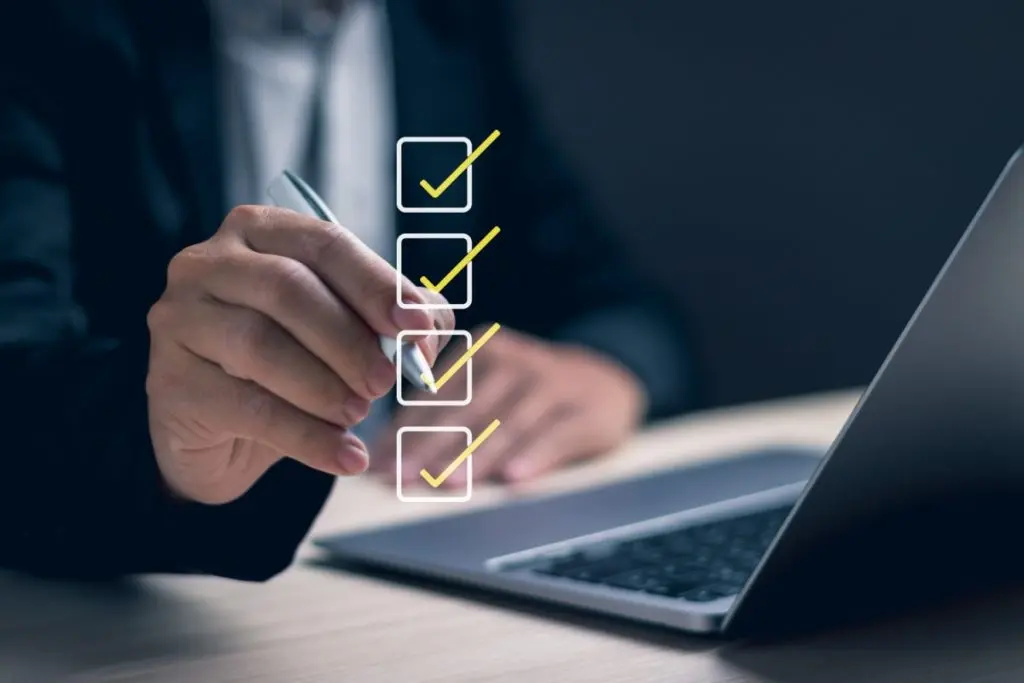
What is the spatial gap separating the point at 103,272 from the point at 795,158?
1.33 meters

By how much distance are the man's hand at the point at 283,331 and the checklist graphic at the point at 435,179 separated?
0.07m

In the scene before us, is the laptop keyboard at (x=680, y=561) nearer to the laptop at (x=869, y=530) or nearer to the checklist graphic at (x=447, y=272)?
the laptop at (x=869, y=530)

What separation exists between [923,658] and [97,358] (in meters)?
0.34

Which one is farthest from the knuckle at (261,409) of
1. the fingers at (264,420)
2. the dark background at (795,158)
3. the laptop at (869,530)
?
the dark background at (795,158)

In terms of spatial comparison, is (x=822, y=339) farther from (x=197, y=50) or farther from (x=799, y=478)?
(x=197, y=50)

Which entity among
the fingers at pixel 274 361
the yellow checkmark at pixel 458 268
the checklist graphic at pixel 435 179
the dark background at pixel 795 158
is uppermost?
the checklist graphic at pixel 435 179

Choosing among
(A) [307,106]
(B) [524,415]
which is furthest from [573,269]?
(A) [307,106]

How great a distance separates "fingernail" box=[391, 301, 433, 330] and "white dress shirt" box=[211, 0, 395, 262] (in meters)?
0.19

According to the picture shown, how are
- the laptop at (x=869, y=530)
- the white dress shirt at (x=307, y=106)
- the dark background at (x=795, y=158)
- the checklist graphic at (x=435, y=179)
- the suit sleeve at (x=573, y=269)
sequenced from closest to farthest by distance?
1. the laptop at (x=869, y=530)
2. the checklist graphic at (x=435, y=179)
3. the white dress shirt at (x=307, y=106)
4. the suit sleeve at (x=573, y=269)
5. the dark background at (x=795, y=158)

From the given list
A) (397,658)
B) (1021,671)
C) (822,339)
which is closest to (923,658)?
Result: (1021,671)

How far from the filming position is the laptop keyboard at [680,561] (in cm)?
44

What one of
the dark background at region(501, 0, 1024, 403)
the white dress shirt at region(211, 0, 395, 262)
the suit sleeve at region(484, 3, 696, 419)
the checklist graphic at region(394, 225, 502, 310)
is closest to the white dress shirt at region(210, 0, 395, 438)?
the white dress shirt at region(211, 0, 395, 262)

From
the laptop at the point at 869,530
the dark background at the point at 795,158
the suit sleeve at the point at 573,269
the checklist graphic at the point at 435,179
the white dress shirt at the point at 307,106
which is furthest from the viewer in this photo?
the dark background at the point at 795,158

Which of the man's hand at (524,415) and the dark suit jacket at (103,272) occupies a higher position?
the dark suit jacket at (103,272)
